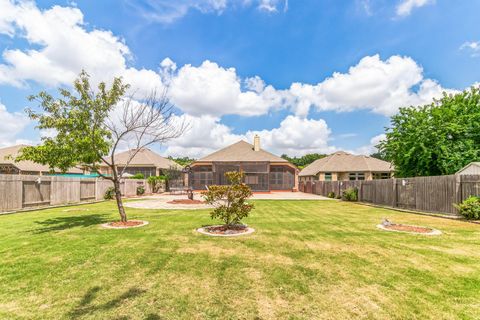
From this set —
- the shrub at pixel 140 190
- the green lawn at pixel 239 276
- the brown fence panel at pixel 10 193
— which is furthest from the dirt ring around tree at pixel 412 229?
the shrub at pixel 140 190

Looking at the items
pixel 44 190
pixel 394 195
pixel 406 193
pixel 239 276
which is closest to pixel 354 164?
pixel 394 195

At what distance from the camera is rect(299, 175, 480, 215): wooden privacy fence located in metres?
11.8

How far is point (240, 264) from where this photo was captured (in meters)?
5.37

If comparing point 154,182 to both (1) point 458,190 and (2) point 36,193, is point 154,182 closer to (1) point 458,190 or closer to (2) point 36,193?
(2) point 36,193

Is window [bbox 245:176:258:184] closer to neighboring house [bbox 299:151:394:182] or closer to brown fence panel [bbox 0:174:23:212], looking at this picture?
neighboring house [bbox 299:151:394:182]

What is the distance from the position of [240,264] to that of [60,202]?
56.2 ft

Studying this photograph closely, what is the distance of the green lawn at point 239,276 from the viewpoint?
3578 mm

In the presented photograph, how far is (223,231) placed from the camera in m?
8.58

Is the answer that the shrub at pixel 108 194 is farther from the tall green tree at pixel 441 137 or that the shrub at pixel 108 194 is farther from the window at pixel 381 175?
the window at pixel 381 175

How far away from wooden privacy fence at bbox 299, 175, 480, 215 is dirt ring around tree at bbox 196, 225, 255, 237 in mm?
9620

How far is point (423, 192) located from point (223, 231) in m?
11.3

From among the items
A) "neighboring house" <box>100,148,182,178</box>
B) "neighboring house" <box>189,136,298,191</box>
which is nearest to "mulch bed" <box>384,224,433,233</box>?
"neighboring house" <box>189,136,298,191</box>

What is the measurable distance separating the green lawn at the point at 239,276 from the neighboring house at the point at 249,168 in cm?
2952

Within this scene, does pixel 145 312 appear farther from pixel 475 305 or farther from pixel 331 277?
pixel 475 305
